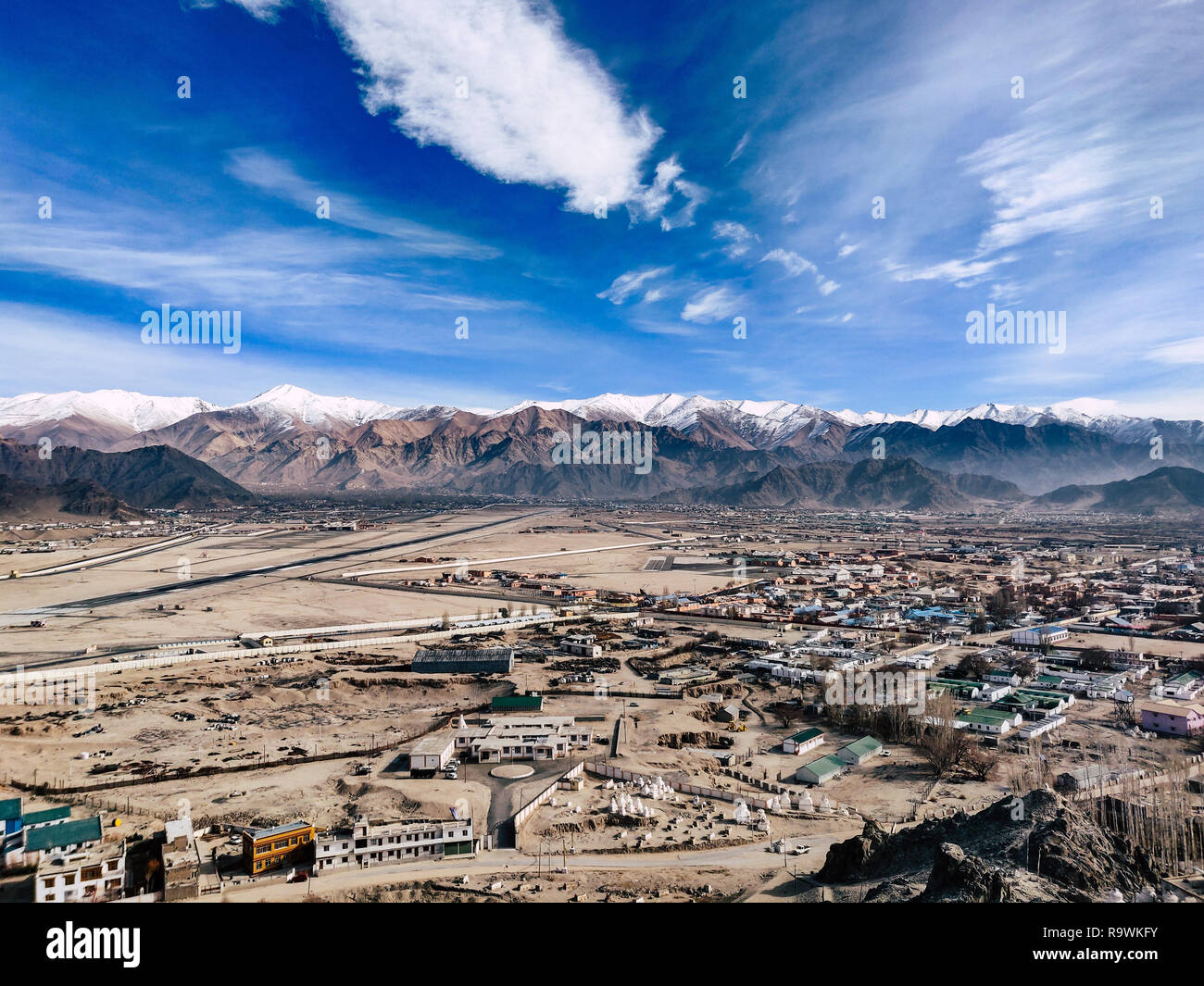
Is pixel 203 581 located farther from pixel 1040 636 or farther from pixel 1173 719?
pixel 1173 719

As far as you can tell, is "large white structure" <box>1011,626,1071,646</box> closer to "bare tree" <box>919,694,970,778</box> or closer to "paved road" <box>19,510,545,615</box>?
"bare tree" <box>919,694,970,778</box>

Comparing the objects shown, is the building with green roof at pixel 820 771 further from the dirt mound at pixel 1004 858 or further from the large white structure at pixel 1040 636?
the large white structure at pixel 1040 636

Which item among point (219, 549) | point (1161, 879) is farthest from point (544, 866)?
point (219, 549)

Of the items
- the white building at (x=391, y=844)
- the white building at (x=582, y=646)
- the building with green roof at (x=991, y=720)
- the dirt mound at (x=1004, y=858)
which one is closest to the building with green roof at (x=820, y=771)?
the dirt mound at (x=1004, y=858)

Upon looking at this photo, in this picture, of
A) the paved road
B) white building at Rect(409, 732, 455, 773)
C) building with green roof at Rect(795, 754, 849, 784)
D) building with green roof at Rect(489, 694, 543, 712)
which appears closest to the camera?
building with green roof at Rect(795, 754, 849, 784)

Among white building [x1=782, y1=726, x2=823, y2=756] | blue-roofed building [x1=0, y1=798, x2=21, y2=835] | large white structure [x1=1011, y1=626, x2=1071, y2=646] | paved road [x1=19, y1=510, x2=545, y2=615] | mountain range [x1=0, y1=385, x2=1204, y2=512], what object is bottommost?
white building [x1=782, y1=726, x2=823, y2=756]

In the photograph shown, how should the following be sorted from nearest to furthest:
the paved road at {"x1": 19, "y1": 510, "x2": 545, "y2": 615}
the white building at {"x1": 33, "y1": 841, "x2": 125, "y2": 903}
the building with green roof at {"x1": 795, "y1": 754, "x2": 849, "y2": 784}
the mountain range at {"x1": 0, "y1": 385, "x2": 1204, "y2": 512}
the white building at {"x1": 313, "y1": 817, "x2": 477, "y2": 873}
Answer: the white building at {"x1": 33, "y1": 841, "x2": 125, "y2": 903} → the white building at {"x1": 313, "y1": 817, "x2": 477, "y2": 873} → the building with green roof at {"x1": 795, "y1": 754, "x2": 849, "y2": 784} → the paved road at {"x1": 19, "y1": 510, "x2": 545, "y2": 615} → the mountain range at {"x1": 0, "y1": 385, "x2": 1204, "y2": 512}

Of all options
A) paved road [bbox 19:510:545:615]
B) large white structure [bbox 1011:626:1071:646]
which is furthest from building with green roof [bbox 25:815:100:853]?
large white structure [bbox 1011:626:1071:646]
